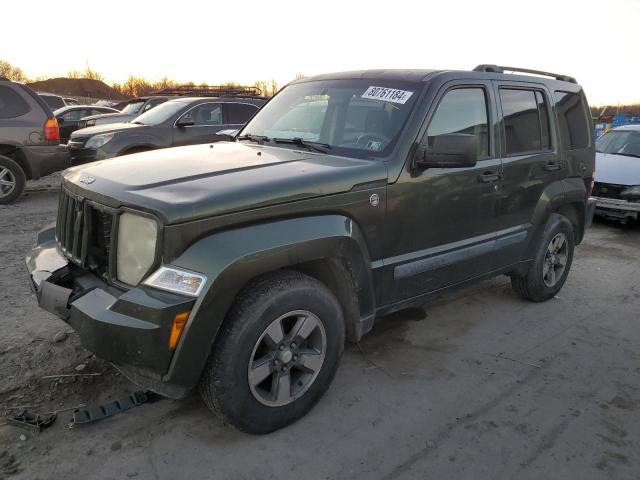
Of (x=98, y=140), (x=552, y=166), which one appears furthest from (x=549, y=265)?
(x=98, y=140)

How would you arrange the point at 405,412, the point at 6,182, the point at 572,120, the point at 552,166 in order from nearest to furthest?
the point at 405,412
the point at 552,166
the point at 572,120
the point at 6,182

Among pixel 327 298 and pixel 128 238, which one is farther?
pixel 327 298

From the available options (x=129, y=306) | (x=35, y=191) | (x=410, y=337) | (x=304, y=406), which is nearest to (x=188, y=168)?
(x=129, y=306)

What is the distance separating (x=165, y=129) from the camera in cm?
905

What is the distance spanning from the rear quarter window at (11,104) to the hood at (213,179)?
5.85m

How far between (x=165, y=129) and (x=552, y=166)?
672 cm

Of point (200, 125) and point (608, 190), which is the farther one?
point (200, 125)

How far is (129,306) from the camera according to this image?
231 centimetres

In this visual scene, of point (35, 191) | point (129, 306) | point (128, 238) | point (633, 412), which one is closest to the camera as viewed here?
point (129, 306)

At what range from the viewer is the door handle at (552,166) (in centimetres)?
435

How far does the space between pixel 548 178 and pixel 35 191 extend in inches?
347

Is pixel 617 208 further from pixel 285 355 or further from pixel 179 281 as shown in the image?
pixel 179 281

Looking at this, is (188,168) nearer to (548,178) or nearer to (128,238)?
(128,238)

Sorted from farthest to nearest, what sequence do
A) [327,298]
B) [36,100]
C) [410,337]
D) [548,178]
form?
1. [36,100]
2. [548,178]
3. [410,337]
4. [327,298]
